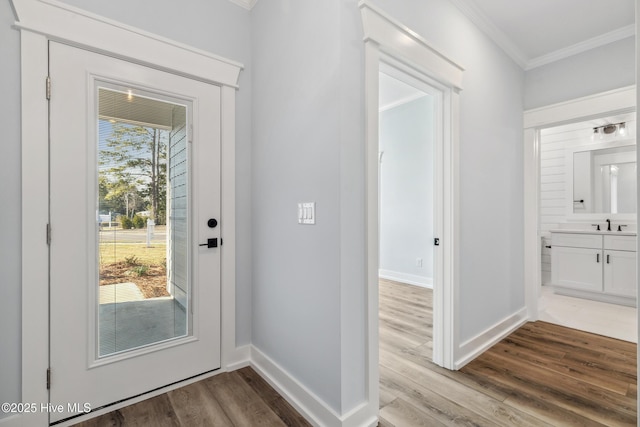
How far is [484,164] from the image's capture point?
2609mm

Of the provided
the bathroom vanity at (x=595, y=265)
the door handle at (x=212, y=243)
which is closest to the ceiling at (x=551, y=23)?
the bathroom vanity at (x=595, y=265)

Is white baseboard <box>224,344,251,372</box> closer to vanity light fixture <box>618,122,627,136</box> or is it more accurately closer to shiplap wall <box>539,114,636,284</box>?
shiplap wall <box>539,114,636,284</box>

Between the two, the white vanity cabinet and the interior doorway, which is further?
the interior doorway

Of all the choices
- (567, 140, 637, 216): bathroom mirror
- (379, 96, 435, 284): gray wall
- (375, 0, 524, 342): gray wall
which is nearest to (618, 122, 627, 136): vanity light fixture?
(567, 140, 637, 216): bathroom mirror

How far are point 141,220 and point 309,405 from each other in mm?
1490

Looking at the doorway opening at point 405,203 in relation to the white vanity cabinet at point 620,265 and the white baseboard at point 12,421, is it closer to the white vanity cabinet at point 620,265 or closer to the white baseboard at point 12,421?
the white vanity cabinet at point 620,265

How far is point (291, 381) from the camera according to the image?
1818 mm

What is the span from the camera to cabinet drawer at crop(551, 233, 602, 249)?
3.90m

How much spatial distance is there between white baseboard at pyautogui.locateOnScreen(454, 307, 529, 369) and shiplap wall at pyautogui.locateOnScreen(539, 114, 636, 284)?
7.51 ft

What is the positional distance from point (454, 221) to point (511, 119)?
62.5 inches

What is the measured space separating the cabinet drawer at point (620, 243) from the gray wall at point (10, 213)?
18.5 ft

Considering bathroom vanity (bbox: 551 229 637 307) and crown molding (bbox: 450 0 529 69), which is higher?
crown molding (bbox: 450 0 529 69)

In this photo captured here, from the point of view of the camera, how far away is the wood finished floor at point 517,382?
1699 mm

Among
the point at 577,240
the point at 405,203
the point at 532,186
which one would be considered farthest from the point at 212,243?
the point at 577,240
